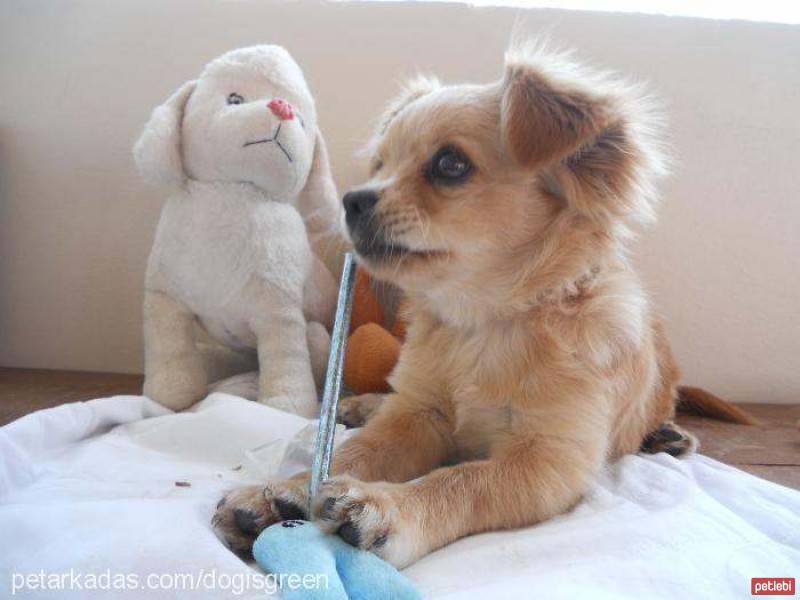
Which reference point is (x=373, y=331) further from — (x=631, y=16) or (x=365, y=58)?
(x=631, y=16)

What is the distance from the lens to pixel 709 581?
2.64 feet

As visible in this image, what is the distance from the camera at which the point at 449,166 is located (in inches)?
45.4

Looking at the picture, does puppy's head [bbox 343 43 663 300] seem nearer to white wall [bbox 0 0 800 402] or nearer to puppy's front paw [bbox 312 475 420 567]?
puppy's front paw [bbox 312 475 420 567]

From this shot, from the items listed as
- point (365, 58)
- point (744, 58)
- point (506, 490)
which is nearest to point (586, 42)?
point (744, 58)

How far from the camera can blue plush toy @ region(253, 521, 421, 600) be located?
2.16 ft

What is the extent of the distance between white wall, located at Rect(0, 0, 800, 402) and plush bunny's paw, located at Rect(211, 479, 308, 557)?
5.11 ft

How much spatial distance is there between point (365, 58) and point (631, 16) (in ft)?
3.35

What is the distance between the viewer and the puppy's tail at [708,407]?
192 centimetres

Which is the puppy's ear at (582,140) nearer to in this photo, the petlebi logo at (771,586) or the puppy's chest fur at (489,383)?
the puppy's chest fur at (489,383)

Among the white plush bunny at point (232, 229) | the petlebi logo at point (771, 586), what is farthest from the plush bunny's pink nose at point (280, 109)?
the petlebi logo at point (771, 586)

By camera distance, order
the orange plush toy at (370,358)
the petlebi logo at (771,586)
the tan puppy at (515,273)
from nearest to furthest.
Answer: the petlebi logo at (771,586), the tan puppy at (515,273), the orange plush toy at (370,358)

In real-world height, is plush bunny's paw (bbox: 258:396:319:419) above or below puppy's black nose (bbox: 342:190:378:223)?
below

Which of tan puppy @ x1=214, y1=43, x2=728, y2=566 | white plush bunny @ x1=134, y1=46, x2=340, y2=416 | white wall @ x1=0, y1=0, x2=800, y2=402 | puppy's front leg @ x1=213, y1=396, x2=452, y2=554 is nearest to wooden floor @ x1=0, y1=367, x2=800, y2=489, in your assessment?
white wall @ x1=0, y1=0, x2=800, y2=402

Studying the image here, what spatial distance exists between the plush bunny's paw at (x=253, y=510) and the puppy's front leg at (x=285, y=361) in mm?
646
